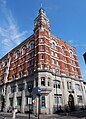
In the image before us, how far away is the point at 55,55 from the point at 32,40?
31.1 feet

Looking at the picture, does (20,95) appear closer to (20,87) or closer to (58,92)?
(20,87)

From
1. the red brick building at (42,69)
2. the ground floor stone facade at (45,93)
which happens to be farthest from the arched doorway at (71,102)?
the red brick building at (42,69)

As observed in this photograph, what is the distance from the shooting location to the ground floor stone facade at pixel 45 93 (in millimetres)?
27891

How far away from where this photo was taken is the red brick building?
30273 millimetres

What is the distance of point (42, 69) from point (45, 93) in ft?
Result: 20.6

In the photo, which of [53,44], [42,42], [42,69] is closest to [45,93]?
[42,69]

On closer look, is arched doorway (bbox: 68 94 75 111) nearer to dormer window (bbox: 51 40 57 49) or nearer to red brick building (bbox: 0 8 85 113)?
red brick building (bbox: 0 8 85 113)

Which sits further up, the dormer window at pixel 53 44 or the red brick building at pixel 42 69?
the dormer window at pixel 53 44

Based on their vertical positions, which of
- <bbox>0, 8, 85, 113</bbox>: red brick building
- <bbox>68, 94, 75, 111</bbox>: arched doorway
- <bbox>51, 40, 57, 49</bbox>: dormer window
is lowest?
<bbox>68, 94, 75, 111</bbox>: arched doorway

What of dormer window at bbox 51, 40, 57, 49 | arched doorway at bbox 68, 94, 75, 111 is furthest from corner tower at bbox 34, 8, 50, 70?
arched doorway at bbox 68, 94, 75, 111

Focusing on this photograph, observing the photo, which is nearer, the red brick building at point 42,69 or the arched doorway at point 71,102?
the red brick building at point 42,69

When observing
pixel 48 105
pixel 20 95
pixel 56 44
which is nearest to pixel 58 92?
pixel 48 105

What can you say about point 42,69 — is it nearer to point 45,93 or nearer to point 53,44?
point 45,93

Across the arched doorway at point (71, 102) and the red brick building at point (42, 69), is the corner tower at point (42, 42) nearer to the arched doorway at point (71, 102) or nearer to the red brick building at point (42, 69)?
the red brick building at point (42, 69)
